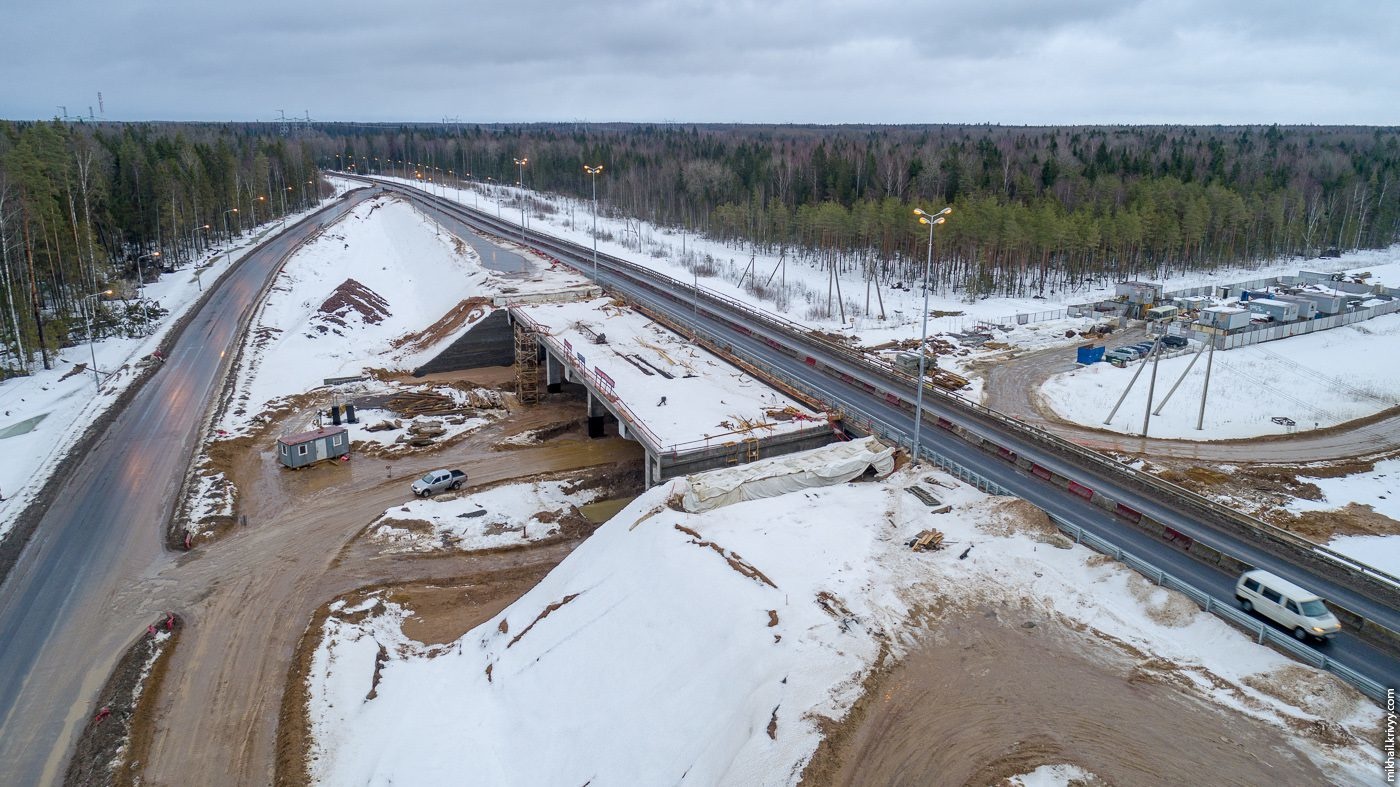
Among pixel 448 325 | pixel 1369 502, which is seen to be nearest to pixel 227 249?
pixel 448 325

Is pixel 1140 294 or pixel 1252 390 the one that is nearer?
pixel 1252 390

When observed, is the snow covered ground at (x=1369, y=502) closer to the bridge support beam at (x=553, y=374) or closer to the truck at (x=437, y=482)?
the truck at (x=437, y=482)

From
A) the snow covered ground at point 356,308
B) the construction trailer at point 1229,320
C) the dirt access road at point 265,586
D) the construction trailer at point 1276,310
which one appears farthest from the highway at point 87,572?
the construction trailer at point 1276,310

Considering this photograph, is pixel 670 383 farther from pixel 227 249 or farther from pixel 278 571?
pixel 227 249

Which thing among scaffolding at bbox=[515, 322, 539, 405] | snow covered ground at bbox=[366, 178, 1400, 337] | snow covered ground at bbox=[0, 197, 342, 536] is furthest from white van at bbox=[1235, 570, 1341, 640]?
snow covered ground at bbox=[0, 197, 342, 536]

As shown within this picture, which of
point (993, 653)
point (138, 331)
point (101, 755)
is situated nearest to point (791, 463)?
point (993, 653)

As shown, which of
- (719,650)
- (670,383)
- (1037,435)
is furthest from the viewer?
(670,383)
